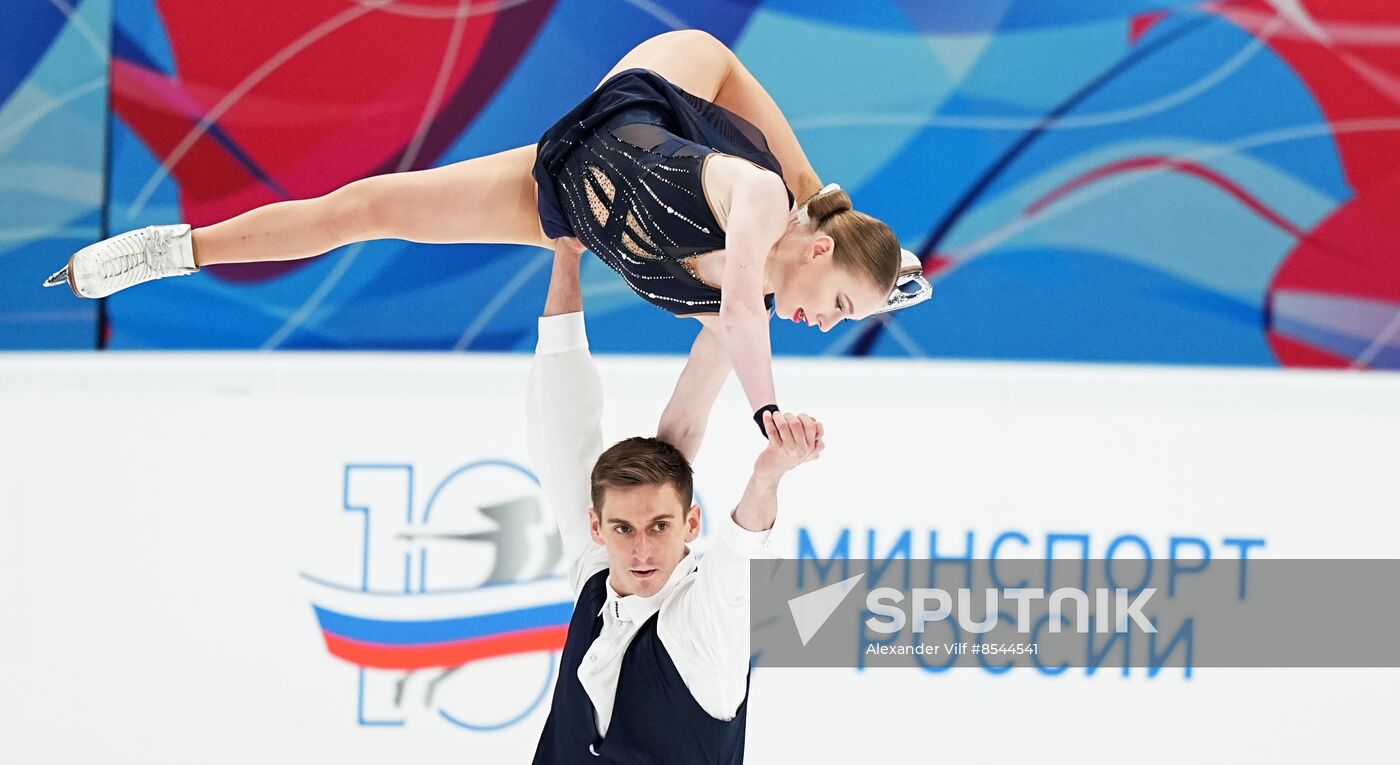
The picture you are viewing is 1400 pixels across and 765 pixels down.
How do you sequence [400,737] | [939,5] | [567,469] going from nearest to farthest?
[567,469] → [400,737] → [939,5]

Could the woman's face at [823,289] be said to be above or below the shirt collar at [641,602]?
above

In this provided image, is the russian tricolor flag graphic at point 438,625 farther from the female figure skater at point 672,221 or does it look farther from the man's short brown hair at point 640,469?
the man's short brown hair at point 640,469

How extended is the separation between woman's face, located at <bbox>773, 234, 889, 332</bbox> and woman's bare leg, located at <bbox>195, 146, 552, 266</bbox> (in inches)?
28.1

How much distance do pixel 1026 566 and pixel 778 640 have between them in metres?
0.79

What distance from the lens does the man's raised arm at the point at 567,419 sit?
2.98 metres

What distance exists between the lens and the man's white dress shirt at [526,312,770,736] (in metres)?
2.69

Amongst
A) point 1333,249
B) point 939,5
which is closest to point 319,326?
point 939,5

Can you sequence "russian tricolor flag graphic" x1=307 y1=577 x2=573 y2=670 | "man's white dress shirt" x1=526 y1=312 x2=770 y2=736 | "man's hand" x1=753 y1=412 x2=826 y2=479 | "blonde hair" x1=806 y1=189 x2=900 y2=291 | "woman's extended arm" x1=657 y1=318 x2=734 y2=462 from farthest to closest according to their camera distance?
"russian tricolor flag graphic" x1=307 y1=577 x2=573 y2=670 < "woman's extended arm" x1=657 y1=318 x2=734 y2=462 < "blonde hair" x1=806 y1=189 x2=900 y2=291 < "man's white dress shirt" x1=526 y1=312 x2=770 y2=736 < "man's hand" x1=753 y1=412 x2=826 y2=479

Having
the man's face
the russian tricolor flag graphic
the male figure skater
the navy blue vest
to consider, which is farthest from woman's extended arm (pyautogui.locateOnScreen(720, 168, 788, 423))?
the russian tricolor flag graphic

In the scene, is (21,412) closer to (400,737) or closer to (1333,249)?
(400,737)

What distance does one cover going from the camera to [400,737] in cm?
416

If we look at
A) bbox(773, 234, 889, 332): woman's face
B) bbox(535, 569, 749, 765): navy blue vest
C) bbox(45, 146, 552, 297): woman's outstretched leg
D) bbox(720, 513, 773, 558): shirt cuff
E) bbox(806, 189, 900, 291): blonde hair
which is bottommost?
bbox(535, 569, 749, 765): navy blue vest

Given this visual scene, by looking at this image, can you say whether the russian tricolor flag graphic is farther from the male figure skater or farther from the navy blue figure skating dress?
the navy blue figure skating dress

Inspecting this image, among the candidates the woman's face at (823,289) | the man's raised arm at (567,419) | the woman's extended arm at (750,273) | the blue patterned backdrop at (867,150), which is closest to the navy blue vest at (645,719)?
the man's raised arm at (567,419)
